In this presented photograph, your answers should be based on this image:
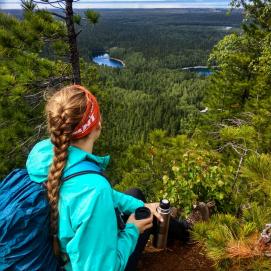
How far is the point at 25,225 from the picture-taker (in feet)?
5.56

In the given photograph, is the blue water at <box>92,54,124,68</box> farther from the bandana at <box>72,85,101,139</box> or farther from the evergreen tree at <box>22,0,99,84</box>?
the bandana at <box>72,85,101,139</box>

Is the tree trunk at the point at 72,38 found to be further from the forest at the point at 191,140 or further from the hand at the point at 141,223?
the hand at the point at 141,223

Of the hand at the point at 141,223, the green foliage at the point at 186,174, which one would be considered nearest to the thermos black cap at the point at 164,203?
the hand at the point at 141,223

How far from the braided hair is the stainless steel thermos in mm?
1006

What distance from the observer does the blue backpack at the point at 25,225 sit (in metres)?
1.70

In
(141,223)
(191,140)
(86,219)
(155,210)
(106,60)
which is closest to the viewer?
(86,219)

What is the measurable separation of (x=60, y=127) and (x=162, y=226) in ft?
4.70

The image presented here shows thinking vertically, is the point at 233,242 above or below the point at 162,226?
above

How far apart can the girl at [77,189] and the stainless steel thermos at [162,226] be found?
2.46 ft

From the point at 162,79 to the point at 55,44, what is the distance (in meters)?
99.6

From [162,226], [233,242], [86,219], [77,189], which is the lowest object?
[162,226]

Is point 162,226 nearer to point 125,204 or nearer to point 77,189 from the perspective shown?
point 125,204

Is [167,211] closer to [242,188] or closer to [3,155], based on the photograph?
[242,188]

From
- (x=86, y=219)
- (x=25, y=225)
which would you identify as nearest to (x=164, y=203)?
(x=86, y=219)
